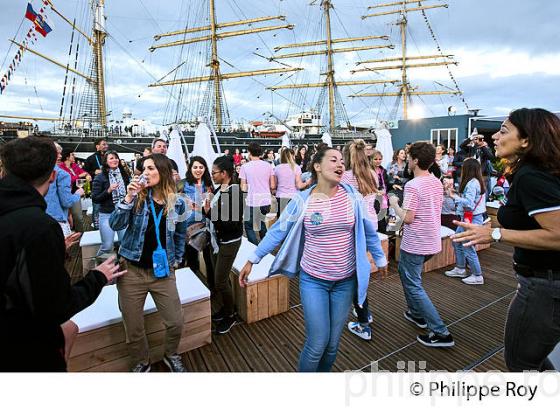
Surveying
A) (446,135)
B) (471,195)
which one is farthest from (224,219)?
(446,135)

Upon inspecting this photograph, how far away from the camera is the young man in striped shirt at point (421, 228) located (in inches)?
118

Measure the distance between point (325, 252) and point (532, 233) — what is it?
114cm

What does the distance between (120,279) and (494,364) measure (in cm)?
340

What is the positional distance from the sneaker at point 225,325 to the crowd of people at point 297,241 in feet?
0.11

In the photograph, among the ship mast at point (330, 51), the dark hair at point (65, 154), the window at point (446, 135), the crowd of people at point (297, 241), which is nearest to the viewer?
the crowd of people at point (297, 241)

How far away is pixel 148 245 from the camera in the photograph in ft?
7.96

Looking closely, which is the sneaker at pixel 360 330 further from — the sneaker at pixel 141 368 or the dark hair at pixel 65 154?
the dark hair at pixel 65 154

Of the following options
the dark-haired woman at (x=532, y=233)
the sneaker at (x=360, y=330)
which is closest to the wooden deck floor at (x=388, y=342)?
the sneaker at (x=360, y=330)

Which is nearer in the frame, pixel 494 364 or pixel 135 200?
pixel 135 200

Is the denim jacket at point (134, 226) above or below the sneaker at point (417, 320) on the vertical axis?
above

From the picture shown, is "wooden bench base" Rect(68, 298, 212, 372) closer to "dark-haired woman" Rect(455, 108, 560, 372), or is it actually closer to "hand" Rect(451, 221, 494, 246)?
"hand" Rect(451, 221, 494, 246)
